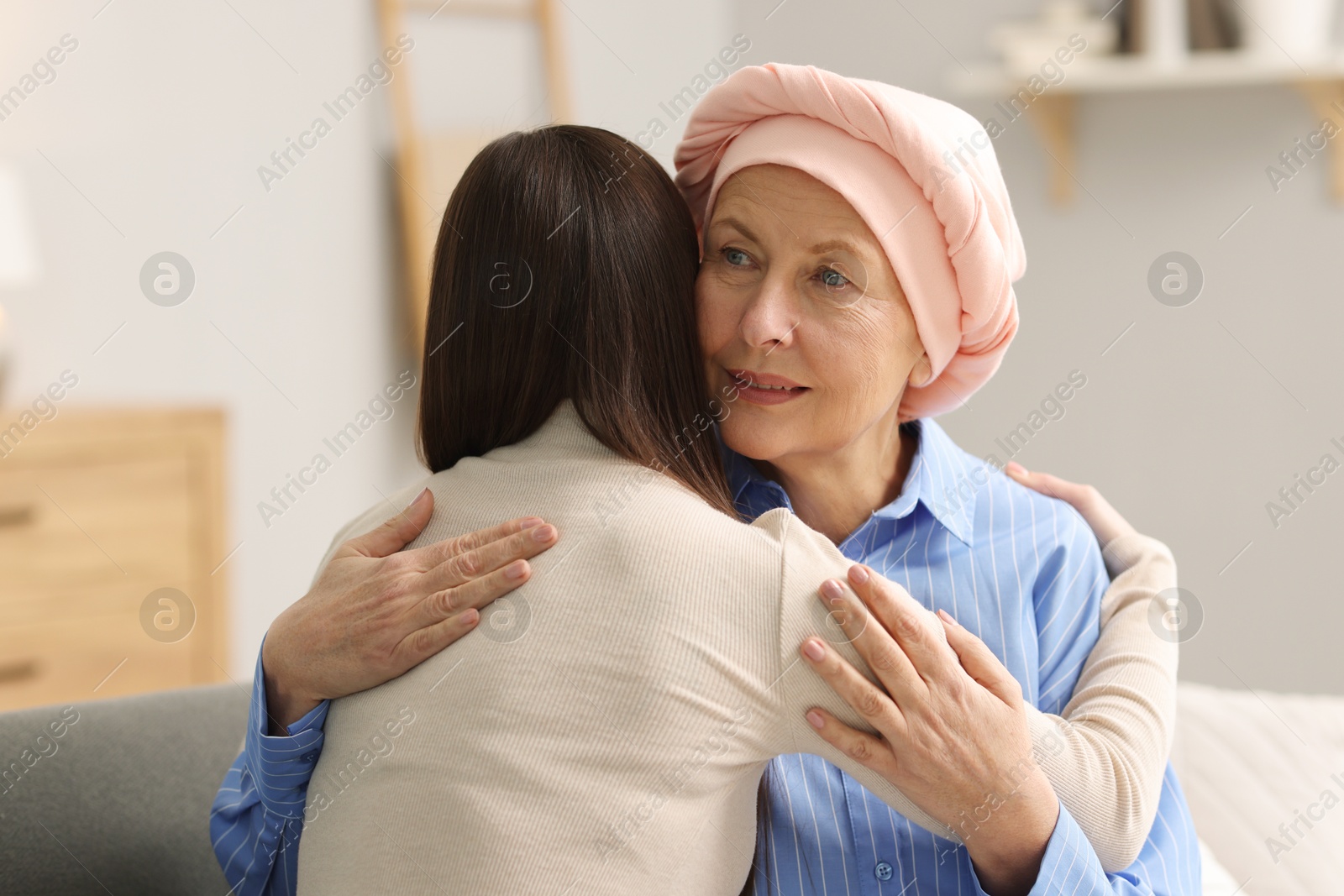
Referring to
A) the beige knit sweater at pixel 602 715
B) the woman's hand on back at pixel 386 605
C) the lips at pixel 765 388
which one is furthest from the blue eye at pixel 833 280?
the woman's hand on back at pixel 386 605

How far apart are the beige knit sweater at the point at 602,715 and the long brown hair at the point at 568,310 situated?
0.25 ft

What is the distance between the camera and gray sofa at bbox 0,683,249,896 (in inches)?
49.5

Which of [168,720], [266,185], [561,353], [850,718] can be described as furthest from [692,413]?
[266,185]

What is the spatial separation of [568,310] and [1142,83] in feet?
7.11

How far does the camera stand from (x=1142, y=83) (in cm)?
273

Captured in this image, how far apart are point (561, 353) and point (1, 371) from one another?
6.82 feet

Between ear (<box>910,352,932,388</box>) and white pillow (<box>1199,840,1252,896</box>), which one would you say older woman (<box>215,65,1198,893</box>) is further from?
white pillow (<box>1199,840,1252,896</box>)

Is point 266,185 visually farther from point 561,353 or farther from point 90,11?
point 561,353

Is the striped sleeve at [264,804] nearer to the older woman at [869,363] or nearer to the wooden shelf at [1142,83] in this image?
the older woman at [869,363]

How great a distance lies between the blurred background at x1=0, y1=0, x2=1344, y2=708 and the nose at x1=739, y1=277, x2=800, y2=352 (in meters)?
1.72

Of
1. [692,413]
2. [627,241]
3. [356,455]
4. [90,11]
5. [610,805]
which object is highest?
[90,11]

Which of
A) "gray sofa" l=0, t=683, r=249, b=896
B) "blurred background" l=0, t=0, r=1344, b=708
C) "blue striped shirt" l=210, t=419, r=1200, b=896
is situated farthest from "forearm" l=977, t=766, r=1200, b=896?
"blurred background" l=0, t=0, r=1344, b=708

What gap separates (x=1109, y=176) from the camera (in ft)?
9.73

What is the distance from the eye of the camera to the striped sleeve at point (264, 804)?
111cm
